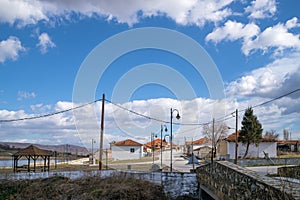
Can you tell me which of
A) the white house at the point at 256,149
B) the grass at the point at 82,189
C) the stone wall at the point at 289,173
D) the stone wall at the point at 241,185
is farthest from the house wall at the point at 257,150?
the stone wall at the point at 289,173

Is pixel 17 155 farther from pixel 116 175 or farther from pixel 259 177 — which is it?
pixel 259 177

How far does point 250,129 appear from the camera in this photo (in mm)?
39844

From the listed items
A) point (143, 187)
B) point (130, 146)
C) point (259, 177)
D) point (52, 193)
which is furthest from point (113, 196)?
point (130, 146)

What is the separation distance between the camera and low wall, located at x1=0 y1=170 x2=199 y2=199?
17094 millimetres

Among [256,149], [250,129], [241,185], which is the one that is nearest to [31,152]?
[241,185]

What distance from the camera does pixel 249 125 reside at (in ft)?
131

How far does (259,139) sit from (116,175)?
26681mm

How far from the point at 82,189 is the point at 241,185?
1070 cm

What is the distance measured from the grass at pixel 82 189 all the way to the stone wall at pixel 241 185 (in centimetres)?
394

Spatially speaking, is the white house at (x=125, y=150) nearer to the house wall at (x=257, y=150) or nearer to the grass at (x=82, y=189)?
the house wall at (x=257, y=150)

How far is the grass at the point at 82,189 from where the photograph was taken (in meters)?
16.2

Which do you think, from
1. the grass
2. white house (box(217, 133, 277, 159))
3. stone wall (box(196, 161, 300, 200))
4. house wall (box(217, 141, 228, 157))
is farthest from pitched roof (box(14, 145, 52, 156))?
house wall (box(217, 141, 228, 157))

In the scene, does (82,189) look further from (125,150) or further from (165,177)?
(125,150)

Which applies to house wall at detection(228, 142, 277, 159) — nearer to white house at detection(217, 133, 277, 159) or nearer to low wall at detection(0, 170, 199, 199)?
white house at detection(217, 133, 277, 159)
